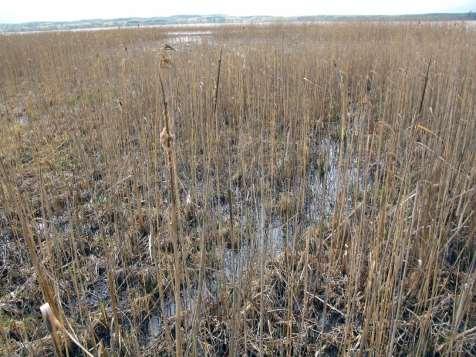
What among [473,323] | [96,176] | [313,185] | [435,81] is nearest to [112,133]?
[96,176]

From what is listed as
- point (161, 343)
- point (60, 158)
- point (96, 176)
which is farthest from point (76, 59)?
point (161, 343)

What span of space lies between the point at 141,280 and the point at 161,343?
444 millimetres

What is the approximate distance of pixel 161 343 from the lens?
1514mm

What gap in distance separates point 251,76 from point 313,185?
6.33 feet

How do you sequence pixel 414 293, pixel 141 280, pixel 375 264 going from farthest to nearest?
pixel 141 280
pixel 414 293
pixel 375 264

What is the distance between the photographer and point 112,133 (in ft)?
8.74

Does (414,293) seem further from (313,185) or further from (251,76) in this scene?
(251,76)

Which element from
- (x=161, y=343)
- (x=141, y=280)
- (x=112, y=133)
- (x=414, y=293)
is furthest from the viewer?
(x=112, y=133)

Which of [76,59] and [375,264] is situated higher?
[76,59]

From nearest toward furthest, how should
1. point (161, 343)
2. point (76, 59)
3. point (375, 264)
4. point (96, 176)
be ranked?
point (375, 264), point (161, 343), point (96, 176), point (76, 59)

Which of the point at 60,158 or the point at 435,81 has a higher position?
the point at 435,81

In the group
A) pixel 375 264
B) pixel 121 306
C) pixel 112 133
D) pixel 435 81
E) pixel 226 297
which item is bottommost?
pixel 121 306

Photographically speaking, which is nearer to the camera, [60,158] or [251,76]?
[60,158]

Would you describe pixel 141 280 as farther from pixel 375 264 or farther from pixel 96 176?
pixel 96 176
